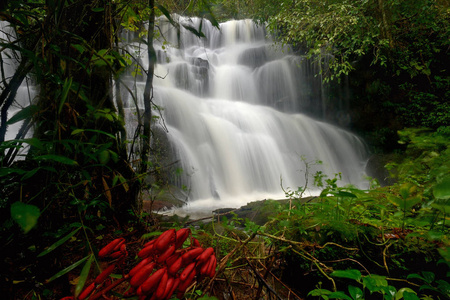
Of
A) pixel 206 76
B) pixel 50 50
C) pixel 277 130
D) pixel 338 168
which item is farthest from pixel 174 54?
pixel 50 50

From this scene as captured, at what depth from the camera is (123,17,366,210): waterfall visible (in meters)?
6.64

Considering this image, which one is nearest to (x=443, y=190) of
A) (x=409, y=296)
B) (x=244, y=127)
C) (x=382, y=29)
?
(x=409, y=296)

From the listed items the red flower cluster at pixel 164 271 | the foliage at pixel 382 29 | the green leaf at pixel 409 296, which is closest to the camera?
the red flower cluster at pixel 164 271

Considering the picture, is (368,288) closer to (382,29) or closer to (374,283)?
(374,283)

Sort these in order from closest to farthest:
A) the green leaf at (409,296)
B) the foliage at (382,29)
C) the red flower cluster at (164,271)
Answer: the red flower cluster at (164,271)
the green leaf at (409,296)
the foliage at (382,29)

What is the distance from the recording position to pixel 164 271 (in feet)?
1.74

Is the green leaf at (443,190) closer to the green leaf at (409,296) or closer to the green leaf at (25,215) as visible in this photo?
the green leaf at (409,296)

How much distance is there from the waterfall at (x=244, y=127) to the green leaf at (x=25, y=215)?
350cm

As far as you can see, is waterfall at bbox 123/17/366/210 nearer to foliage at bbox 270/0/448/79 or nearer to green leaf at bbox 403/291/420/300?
foliage at bbox 270/0/448/79

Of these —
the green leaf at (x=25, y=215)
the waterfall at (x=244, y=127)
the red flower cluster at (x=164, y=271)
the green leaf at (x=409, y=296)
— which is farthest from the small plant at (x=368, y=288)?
the waterfall at (x=244, y=127)

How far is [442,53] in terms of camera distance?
291 inches

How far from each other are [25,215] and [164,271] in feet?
1.11

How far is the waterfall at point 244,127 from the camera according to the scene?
6.64 m

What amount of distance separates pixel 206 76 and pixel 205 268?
11630 millimetres
